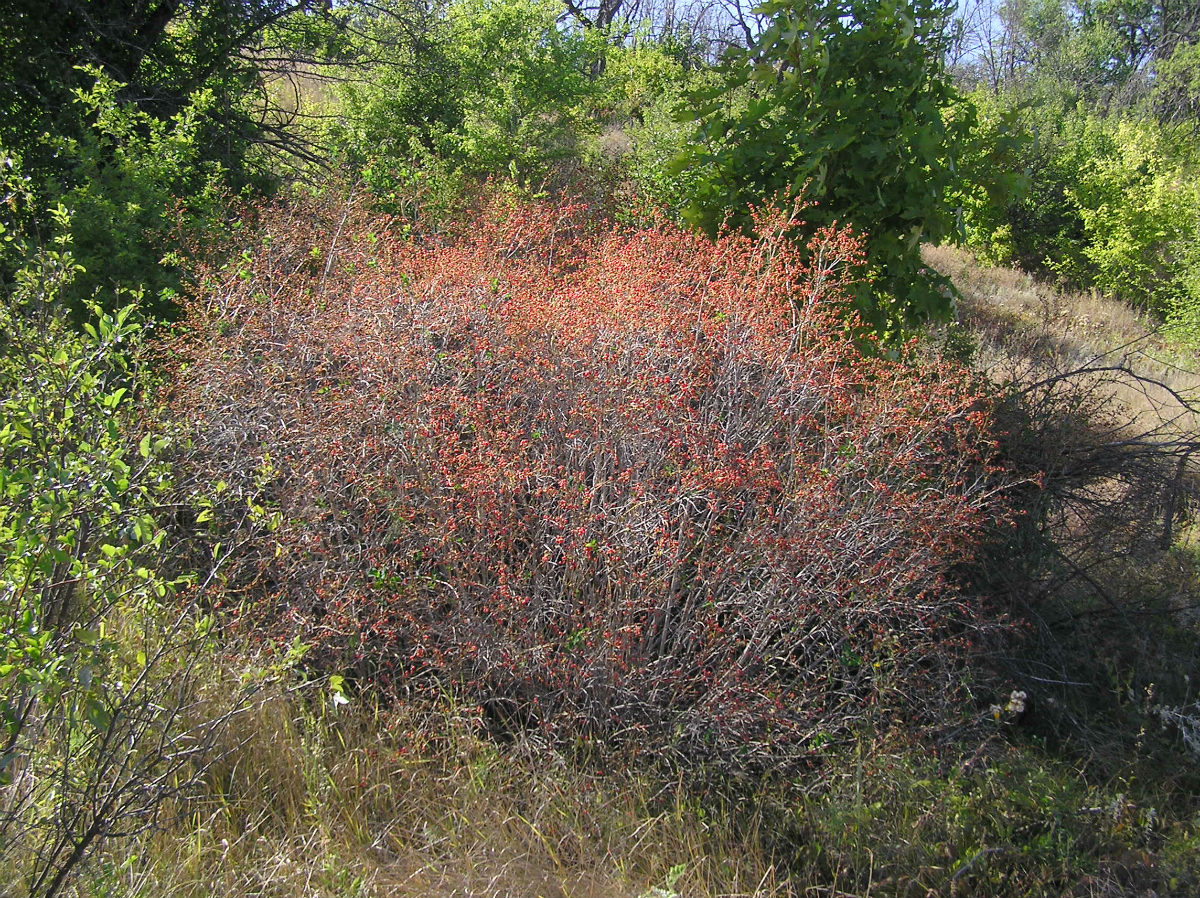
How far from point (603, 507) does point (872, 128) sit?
263 centimetres

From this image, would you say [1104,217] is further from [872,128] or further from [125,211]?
[125,211]

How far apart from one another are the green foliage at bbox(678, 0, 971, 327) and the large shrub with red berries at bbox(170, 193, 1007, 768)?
0.47 metres

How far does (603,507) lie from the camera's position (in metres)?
2.93

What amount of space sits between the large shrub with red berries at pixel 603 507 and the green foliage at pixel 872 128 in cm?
47

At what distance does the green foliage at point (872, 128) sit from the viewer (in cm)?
424

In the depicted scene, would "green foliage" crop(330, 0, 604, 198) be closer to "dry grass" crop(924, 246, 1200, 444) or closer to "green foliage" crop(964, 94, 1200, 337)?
"dry grass" crop(924, 246, 1200, 444)

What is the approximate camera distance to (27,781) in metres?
2.30

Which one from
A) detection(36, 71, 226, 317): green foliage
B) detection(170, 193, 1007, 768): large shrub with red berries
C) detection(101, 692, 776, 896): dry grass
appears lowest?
detection(101, 692, 776, 896): dry grass

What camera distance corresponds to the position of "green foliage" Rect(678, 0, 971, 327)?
13.9 feet

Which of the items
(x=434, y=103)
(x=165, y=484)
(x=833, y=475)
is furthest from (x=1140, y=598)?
(x=434, y=103)

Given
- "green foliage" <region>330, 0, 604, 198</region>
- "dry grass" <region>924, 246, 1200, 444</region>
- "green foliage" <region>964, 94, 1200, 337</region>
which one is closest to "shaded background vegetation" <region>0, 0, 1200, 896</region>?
"green foliage" <region>330, 0, 604, 198</region>

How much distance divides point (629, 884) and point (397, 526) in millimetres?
1398

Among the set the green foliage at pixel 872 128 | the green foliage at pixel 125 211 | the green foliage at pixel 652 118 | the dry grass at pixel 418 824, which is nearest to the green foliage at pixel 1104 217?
the green foliage at pixel 652 118

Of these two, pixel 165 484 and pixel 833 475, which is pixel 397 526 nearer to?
pixel 165 484
